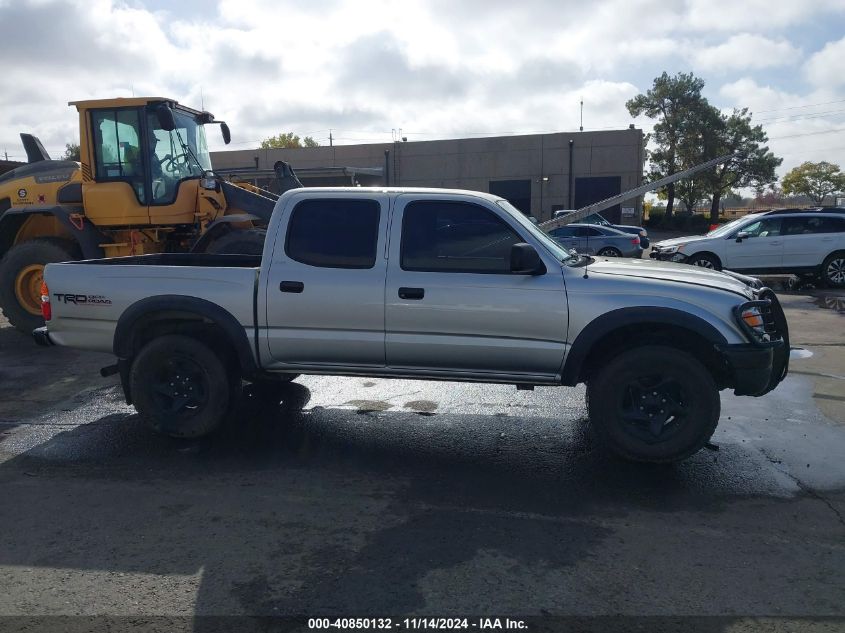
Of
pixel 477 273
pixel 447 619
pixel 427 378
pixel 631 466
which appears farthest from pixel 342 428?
pixel 447 619

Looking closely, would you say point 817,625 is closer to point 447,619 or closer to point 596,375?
point 447,619

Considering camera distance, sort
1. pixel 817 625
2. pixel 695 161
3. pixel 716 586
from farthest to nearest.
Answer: pixel 695 161 < pixel 716 586 < pixel 817 625

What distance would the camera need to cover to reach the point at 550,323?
5.20 m

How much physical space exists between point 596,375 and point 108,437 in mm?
4188

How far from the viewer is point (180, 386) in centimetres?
593

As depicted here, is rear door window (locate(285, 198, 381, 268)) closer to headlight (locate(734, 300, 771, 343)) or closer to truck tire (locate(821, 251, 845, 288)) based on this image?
headlight (locate(734, 300, 771, 343))

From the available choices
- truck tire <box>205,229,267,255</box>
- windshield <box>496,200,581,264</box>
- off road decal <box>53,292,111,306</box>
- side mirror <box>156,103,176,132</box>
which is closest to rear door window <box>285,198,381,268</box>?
windshield <box>496,200,581,264</box>

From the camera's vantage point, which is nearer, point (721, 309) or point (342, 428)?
point (721, 309)

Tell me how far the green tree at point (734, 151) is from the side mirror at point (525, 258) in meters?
49.9

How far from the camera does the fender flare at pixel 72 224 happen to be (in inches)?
404

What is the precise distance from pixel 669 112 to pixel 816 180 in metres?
36.5

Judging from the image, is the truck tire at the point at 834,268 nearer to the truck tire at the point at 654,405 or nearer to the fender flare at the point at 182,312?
the truck tire at the point at 654,405

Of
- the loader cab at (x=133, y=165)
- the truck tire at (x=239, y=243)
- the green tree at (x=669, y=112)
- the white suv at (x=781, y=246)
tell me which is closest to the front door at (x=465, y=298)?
the truck tire at (x=239, y=243)

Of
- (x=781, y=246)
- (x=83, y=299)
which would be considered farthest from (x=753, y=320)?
(x=781, y=246)
